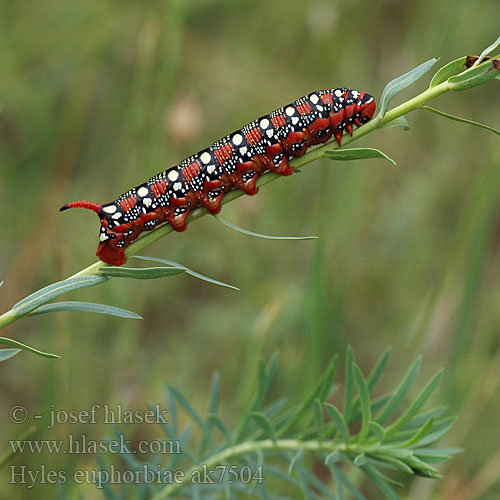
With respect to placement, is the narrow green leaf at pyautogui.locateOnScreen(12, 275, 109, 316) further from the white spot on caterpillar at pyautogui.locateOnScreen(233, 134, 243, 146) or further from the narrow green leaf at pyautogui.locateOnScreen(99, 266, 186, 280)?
the white spot on caterpillar at pyautogui.locateOnScreen(233, 134, 243, 146)

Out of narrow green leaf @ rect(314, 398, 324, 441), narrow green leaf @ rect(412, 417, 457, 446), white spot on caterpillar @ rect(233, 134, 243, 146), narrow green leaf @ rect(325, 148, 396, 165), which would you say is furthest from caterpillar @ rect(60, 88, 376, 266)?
narrow green leaf @ rect(412, 417, 457, 446)

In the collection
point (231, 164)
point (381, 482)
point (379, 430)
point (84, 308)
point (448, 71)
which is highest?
point (231, 164)

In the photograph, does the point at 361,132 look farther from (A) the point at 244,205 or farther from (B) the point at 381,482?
(A) the point at 244,205

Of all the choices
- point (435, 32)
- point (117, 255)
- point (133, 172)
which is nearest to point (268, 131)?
Result: point (117, 255)

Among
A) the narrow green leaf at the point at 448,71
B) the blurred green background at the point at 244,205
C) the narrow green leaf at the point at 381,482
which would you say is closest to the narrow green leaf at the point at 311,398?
the narrow green leaf at the point at 381,482

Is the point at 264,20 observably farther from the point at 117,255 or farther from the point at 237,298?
the point at 117,255

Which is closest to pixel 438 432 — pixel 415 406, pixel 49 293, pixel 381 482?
pixel 415 406
